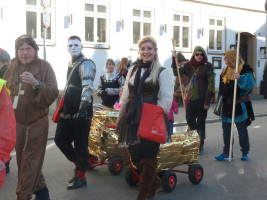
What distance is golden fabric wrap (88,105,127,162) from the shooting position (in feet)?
18.2

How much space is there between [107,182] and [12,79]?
212 centimetres

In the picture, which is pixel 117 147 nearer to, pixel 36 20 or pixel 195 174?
pixel 195 174

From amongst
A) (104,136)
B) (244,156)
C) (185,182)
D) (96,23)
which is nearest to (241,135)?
(244,156)

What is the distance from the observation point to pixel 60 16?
48.3 ft

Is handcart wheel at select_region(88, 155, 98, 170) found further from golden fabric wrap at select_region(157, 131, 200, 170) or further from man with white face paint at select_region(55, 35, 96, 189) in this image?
golden fabric wrap at select_region(157, 131, 200, 170)

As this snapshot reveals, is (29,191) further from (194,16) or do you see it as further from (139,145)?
(194,16)

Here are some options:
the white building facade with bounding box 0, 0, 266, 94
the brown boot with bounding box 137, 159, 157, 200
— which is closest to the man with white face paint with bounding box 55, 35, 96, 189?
the brown boot with bounding box 137, 159, 157, 200

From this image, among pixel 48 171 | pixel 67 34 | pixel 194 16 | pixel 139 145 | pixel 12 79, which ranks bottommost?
pixel 48 171

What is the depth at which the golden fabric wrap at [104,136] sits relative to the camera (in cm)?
555

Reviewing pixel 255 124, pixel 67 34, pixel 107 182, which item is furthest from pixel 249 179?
pixel 67 34

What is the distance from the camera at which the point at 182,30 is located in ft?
62.2

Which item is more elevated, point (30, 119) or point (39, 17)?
point (39, 17)

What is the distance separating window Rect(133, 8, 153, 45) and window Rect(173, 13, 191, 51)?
56.8 inches

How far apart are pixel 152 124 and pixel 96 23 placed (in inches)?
488
